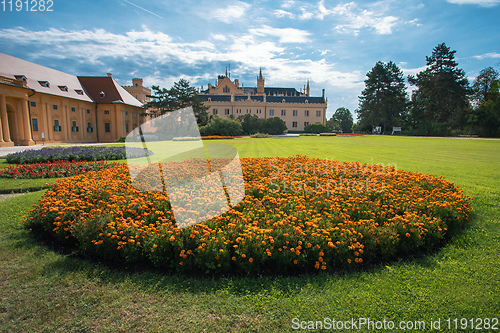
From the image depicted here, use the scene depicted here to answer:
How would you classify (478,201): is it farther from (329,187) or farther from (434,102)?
A: (434,102)

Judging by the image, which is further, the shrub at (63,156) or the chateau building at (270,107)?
the chateau building at (270,107)

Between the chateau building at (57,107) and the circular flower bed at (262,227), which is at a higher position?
the chateau building at (57,107)

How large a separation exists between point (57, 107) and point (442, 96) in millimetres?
64852

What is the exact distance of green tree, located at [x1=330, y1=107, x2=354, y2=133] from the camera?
9888cm

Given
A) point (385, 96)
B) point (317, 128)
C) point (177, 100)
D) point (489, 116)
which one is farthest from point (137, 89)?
point (489, 116)

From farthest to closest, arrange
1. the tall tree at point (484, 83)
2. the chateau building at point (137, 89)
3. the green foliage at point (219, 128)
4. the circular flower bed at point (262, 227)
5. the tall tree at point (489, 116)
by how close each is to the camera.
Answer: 1. the chateau building at point (137, 89)
2. the tall tree at point (484, 83)
3. the green foliage at point (219, 128)
4. the tall tree at point (489, 116)
5. the circular flower bed at point (262, 227)

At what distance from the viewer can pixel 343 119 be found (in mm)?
102500

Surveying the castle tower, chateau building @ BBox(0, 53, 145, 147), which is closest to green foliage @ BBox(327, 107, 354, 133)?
the castle tower

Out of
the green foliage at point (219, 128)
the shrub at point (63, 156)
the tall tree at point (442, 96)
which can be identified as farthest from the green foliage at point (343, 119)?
the shrub at point (63, 156)

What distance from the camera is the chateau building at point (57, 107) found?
29.1m

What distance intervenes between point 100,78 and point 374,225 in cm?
5241

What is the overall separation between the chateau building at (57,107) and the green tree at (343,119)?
73.6 m

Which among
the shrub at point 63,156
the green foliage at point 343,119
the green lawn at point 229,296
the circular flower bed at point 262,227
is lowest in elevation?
the green lawn at point 229,296

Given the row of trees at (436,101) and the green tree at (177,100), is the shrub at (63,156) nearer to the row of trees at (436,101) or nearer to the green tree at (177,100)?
the green tree at (177,100)
